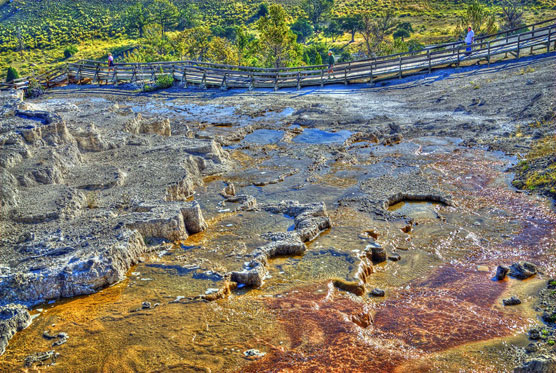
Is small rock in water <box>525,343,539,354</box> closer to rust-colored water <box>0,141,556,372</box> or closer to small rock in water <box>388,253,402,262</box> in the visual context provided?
rust-colored water <box>0,141,556,372</box>

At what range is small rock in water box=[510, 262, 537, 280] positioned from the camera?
1027 centimetres

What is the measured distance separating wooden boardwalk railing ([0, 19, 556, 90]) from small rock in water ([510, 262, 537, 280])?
20.2 metres

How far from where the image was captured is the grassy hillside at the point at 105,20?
2271 inches

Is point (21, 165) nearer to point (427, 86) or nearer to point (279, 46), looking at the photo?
point (427, 86)

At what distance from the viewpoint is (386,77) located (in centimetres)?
2991

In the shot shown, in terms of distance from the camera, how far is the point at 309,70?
3350cm

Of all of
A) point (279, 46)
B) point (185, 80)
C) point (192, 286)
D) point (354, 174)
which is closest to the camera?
point (192, 286)

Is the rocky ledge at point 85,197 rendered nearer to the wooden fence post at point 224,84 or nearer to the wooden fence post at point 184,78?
the wooden fence post at point 224,84

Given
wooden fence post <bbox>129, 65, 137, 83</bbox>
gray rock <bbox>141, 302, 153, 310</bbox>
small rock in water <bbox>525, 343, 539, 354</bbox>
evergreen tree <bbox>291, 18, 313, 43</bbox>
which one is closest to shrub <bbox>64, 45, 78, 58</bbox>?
evergreen tree <bbox>291, 18, 313, 43</bbox>

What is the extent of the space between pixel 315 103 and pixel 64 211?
16.1 metres

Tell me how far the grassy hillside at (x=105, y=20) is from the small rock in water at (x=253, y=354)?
46.3 meters

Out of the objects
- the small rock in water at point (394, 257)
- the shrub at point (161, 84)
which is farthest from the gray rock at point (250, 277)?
the shrub at point (161, 84)

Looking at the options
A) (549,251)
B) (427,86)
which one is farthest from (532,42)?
(549,251)

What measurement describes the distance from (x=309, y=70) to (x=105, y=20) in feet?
160
